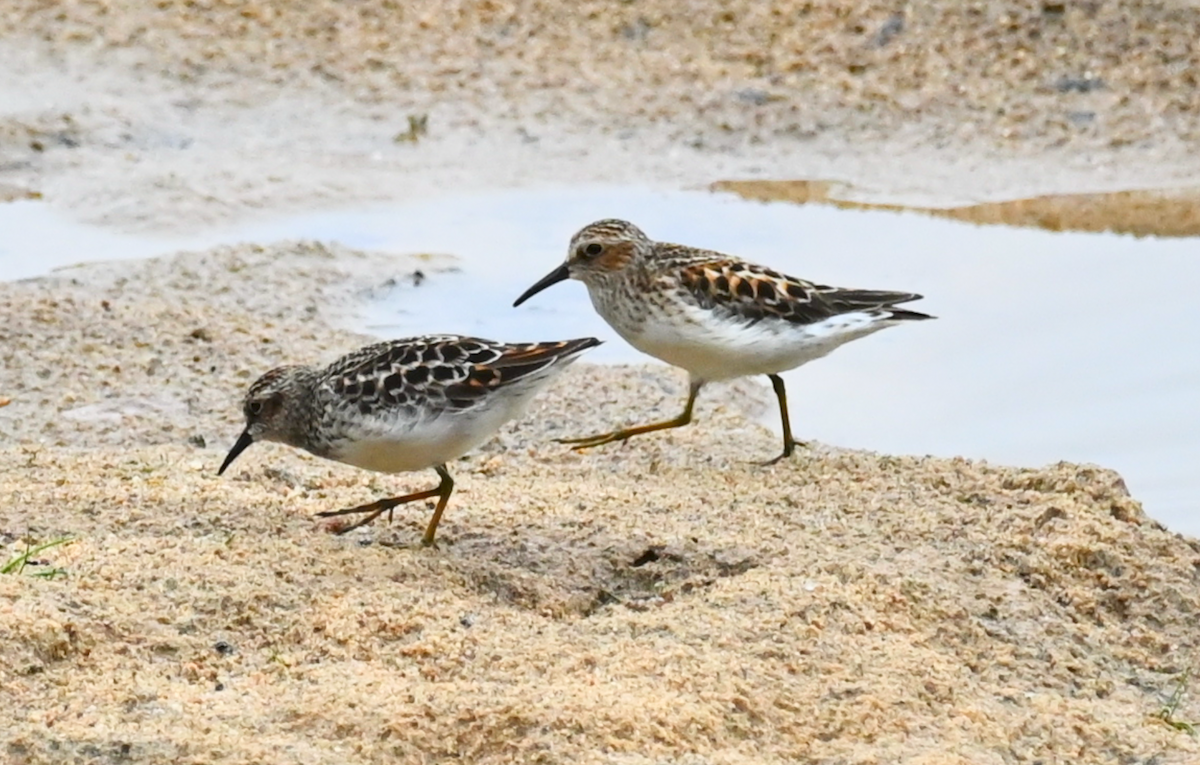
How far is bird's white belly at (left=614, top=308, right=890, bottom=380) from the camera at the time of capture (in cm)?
686

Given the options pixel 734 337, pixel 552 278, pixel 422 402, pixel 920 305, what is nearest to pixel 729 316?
pixel 734 337

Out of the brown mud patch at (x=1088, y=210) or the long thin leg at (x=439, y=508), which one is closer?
the long thin leg at (x=439, y=508)

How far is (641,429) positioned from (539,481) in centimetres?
71

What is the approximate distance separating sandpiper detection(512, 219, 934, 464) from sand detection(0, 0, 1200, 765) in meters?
0.35

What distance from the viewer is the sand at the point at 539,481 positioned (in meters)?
4.42

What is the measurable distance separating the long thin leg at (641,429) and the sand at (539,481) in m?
0.09

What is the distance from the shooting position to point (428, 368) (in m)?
5.74

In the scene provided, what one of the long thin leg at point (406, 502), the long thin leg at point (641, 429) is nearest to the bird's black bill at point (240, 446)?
the long thin leg at point (406, 502)

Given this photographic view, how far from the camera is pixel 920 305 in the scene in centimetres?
845

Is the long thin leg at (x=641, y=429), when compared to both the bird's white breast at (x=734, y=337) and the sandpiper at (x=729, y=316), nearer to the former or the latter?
the sandpiper at (x=729, y=316)

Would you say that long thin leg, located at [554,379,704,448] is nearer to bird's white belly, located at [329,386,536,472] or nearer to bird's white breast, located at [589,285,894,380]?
bird's white breast, located at [589,285,894,380]

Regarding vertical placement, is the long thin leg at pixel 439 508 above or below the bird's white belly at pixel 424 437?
below

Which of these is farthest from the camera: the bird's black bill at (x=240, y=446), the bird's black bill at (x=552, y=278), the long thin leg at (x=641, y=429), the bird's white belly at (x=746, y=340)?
the bird's black bill at (x=552, y=278)

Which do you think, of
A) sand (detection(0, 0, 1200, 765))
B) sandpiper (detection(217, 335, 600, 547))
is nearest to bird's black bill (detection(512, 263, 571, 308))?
sand (detection(0, 0, 1200, 765))
